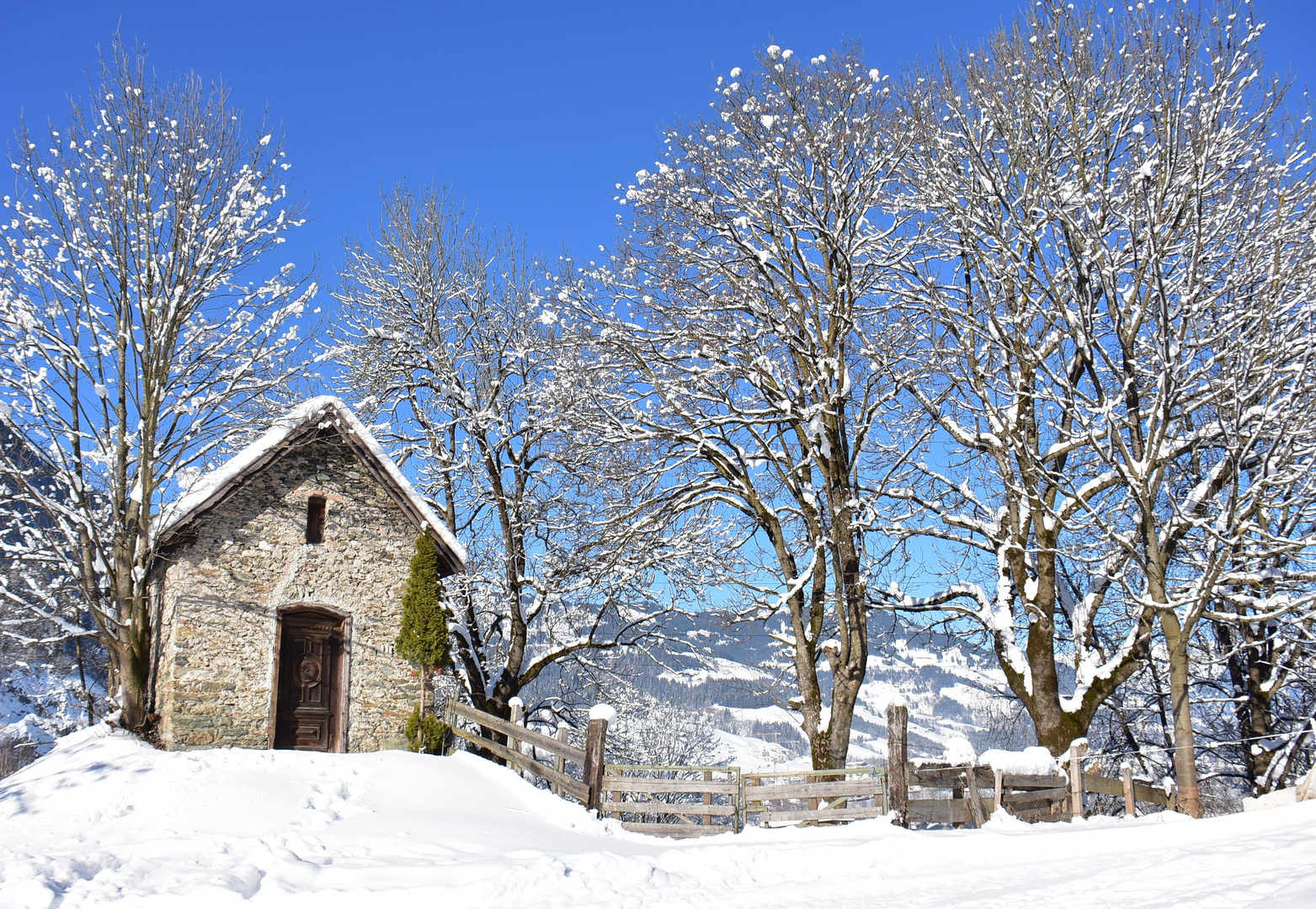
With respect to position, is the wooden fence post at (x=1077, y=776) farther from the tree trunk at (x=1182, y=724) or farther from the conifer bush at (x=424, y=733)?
the conifer bush at (x=424, y=733)

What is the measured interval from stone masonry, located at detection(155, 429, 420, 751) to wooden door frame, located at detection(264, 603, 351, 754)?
0.03 m

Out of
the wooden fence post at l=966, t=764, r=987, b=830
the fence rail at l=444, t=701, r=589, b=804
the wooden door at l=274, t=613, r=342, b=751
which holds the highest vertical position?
the wooden door at l=274, t=613, r=342, b=751

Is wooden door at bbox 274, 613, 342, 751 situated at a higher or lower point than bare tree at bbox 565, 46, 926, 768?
lower

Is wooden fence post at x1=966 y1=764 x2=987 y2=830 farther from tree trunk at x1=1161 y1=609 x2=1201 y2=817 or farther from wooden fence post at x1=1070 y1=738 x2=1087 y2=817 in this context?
tree trunk at x1=1161 y1=609 x2=1201 y2=817

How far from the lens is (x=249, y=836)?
873cm

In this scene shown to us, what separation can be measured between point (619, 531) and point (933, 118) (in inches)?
323

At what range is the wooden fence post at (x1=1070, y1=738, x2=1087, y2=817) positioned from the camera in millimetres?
12016

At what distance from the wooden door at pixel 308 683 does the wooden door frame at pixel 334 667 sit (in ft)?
0.08

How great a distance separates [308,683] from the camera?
14422 millimetres

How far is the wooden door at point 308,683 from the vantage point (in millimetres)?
14133

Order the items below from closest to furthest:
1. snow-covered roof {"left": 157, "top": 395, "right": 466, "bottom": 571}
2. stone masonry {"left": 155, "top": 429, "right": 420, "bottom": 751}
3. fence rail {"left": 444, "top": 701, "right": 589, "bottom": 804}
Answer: fence rail {"left": 444, "top": 701, "right": 589, "bottom": 804} → stone masonry {"left": 155, "top": 429, "right": 420, "bottom": 751} → snow-covered roof {"left": 157, "top": 395, "right": 466, "bottom": 571}

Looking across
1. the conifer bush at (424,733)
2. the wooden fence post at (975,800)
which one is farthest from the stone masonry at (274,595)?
the wooden fence post at (975,800)

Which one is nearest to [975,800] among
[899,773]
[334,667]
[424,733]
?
[899,773]

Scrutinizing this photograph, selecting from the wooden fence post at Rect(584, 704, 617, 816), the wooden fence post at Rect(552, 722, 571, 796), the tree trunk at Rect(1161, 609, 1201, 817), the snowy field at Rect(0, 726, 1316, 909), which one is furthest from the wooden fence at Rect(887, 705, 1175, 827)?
the wooden fence post at Rect(552, 722, 571, 796)
